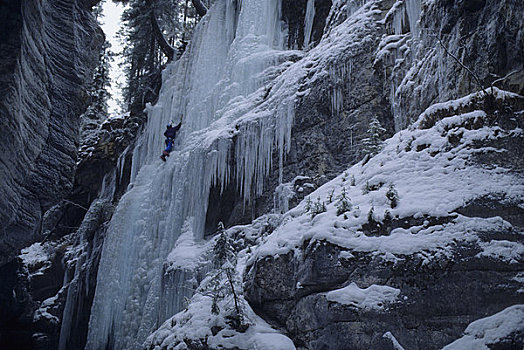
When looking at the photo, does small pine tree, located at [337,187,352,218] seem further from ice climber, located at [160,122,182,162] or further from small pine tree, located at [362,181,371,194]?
ice climber, located at [160,122,182,162]

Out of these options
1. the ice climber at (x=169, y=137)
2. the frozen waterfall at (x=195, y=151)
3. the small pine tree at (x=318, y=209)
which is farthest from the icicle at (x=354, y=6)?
the small pine tree at (x=318, y=209)

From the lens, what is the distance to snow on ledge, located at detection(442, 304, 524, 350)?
390 centimetres

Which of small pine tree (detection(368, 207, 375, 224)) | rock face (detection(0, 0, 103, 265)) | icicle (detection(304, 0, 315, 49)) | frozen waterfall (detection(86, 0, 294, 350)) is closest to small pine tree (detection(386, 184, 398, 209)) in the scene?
small pine tree (detection(368, 207, 375, 224))

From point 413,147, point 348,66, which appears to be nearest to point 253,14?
point 348,66

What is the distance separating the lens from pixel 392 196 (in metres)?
5.43

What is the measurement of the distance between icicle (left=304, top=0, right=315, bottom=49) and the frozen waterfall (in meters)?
1.09

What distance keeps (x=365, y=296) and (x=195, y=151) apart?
30.5 feet

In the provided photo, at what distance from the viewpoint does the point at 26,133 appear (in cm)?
933

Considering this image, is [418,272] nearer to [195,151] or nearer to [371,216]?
[371,216]

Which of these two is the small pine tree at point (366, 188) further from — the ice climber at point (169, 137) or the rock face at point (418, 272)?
the ice climber at point (169, 137)

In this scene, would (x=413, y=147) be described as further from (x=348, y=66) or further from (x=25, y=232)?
(x=25, y=232)

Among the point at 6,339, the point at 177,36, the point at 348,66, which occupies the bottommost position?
the point at 6,339

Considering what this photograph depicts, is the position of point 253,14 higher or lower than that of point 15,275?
higher

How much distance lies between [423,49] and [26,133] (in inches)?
340
